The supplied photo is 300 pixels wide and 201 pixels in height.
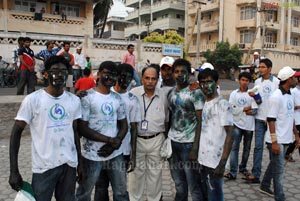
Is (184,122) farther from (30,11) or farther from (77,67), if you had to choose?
(30,11)

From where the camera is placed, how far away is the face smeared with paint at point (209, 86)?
10.7 ft

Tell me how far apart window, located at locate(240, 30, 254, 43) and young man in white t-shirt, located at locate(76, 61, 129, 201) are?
34086 millimetres

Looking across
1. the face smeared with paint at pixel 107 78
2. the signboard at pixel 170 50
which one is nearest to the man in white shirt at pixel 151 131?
the face smeared with paint at pixel 107 78

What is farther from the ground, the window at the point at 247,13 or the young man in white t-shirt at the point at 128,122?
the window at the point at 247,13

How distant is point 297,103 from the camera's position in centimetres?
540

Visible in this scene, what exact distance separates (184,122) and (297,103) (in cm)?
290

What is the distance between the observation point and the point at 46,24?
2267 centimetres

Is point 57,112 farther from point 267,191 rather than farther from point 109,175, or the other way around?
point 267,191

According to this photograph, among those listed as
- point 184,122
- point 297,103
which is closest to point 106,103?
point 184,122

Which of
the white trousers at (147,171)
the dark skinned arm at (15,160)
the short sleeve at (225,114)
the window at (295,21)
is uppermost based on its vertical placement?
the window at (295,21)

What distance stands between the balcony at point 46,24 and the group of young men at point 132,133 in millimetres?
20627

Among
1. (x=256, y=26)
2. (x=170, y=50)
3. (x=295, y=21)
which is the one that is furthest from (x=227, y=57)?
(x=295, y=21)

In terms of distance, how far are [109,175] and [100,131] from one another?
0.53m

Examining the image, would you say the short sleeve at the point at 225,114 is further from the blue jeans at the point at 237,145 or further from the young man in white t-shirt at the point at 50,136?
the blue jeans at the point at 237,145
